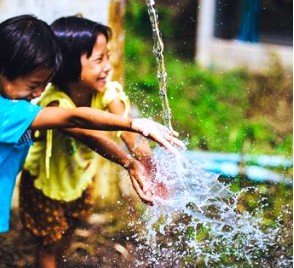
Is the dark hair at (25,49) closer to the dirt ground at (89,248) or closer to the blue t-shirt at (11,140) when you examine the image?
the blue t-shirt at (11,140)

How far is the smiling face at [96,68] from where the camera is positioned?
3205mm

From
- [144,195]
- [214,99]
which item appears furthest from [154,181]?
[214,99]

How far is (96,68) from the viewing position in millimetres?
3211

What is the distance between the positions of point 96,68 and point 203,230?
898mm


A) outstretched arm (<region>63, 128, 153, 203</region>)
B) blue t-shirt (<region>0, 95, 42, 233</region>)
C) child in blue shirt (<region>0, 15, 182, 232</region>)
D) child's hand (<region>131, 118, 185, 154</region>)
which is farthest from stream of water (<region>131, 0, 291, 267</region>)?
child's hand (<region>131, 118, 185, 154</region>)

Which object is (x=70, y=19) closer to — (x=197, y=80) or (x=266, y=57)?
(x=197, y=80)

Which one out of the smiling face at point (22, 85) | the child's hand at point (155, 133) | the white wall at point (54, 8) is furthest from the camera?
the white wall at point (54, 8)

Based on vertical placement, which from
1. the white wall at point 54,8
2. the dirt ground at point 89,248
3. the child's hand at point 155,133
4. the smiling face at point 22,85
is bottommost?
the dirt ground at point 89,248

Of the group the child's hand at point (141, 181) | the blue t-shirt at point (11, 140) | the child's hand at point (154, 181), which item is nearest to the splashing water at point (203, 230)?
the child's hand at point (154, 181)

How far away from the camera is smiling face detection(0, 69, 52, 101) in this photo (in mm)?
2797

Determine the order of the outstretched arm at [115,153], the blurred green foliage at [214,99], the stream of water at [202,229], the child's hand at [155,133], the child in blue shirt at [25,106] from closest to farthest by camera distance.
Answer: the child's hand at [155,133], the child in blue shirt at [25,106], the outstretched arm at [115,153], the stream of water at [202,229], the blurred green foliage at [214,99]

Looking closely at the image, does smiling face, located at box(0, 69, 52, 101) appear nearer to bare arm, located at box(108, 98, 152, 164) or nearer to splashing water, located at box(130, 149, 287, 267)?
bare arm, located at box(108, 98, 152, 164)

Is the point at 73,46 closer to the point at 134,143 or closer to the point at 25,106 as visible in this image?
the point at 134,143

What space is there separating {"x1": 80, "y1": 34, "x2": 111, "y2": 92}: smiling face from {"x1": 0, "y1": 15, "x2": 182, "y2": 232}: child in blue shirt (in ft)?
1.00
